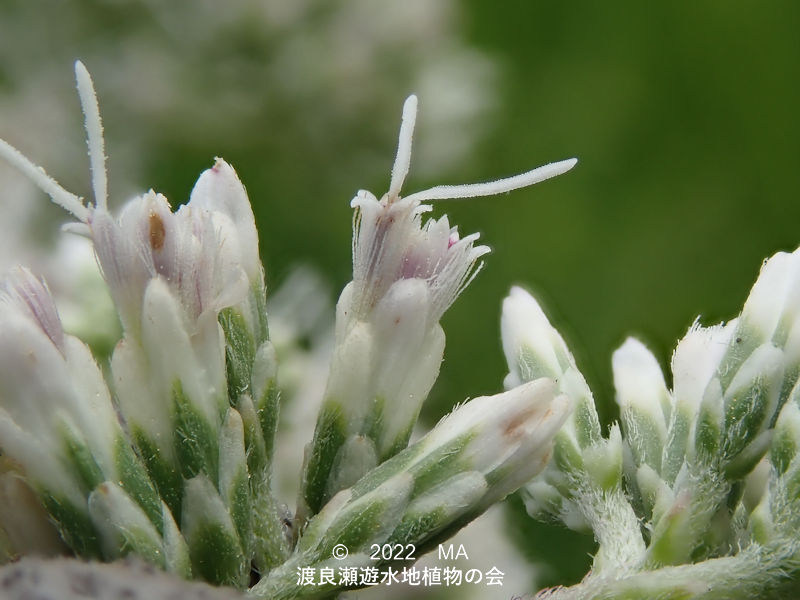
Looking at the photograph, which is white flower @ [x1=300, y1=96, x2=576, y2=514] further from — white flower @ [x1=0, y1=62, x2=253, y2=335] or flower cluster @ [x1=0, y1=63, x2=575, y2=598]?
white flower @ [x1=0, y1=62, x2=253, y2=335]

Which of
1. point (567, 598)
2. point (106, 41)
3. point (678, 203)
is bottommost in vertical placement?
point (567, 598)

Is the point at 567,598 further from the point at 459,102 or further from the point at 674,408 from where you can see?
the point at 459,102

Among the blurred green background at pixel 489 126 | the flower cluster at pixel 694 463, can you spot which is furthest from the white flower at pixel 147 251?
the blurred green background at pixel 489 126

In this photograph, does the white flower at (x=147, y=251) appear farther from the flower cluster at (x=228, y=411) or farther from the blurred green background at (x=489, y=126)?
the blurred green background at (x=489, y=126)

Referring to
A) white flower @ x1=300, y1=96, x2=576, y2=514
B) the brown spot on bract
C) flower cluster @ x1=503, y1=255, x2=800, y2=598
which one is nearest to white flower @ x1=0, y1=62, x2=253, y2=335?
the brown spot on bract

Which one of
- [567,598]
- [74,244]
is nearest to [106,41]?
[74,244]
